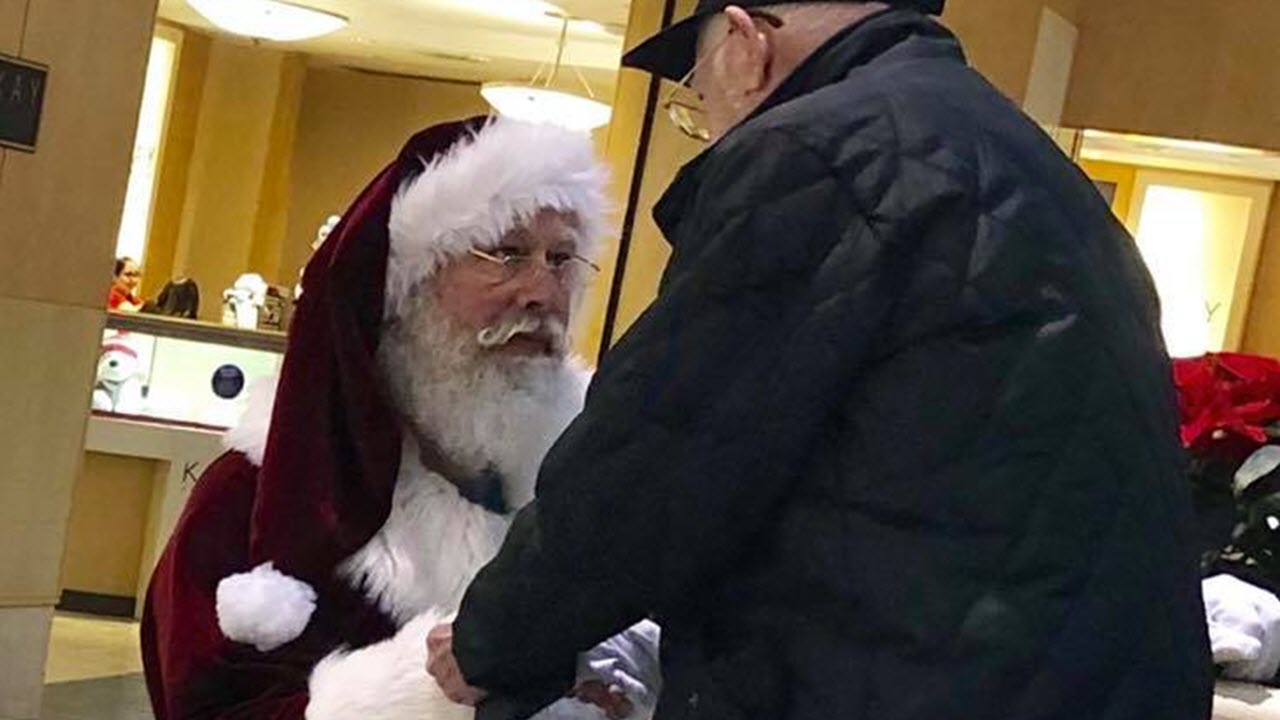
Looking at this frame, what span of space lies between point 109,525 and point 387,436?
189 inches

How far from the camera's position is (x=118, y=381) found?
21.3 ft

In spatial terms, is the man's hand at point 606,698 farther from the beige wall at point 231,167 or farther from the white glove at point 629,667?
the beige wall at point 231,167

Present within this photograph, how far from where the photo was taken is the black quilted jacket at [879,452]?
120cm

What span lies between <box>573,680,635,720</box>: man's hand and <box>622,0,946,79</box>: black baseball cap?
1.70 feet

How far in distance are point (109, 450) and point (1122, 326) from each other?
550cm

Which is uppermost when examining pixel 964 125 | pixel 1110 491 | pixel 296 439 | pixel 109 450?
pixel 964 125

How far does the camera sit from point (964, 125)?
4.09ft

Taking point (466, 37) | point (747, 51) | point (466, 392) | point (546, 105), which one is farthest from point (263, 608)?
point (466, 37)

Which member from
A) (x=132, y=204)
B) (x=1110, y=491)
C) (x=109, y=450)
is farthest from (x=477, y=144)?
(x=132, y=204)

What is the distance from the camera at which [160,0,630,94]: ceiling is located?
31.4 feet

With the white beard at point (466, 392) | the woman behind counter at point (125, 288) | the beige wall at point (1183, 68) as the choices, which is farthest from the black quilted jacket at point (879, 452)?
the woman behind counter at point (125, 288)

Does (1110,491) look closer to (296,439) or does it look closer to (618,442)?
(618,442)

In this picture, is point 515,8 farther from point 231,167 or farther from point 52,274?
point 52,274

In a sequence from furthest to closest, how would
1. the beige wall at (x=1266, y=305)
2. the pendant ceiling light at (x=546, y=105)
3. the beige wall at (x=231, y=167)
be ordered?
the beige wall at (x=231, y=167) < the pendant ceiling light at (x=546, y=105) < the beige wall at (x=1266, y=305)
